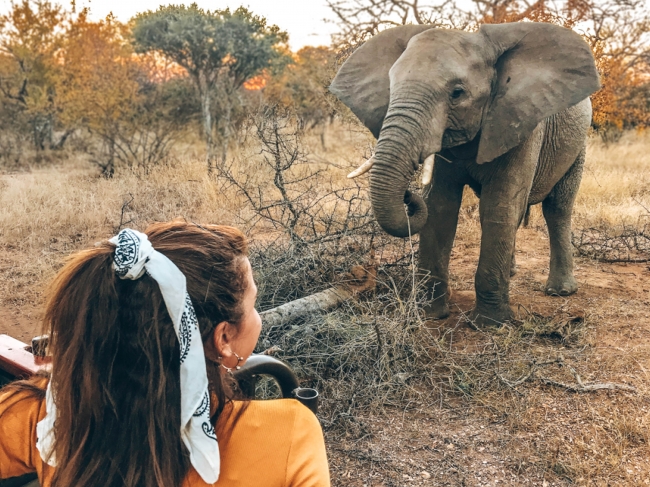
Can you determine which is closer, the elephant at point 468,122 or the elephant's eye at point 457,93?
the elephant at point 468,122

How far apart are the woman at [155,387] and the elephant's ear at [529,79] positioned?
309cm

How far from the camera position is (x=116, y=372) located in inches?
49.6

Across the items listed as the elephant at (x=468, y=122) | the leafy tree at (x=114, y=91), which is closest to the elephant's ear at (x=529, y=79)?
the elephant at (x=468, y=122)

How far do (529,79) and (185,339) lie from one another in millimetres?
3519

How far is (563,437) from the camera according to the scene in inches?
124

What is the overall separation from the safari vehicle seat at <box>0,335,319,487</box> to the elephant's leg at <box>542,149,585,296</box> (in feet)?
13.2

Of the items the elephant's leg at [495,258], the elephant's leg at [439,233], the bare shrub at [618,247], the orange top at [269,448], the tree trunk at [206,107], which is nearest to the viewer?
the orange top at [269,448]

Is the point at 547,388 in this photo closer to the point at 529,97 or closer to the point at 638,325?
the point at 638,325

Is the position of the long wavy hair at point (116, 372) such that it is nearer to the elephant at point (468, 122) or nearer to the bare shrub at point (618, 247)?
the elephant at point (468, 122)

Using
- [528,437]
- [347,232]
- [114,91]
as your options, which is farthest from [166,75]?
[528,437]

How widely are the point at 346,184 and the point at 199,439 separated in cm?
785

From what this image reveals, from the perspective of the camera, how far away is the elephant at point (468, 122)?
12.6 feet

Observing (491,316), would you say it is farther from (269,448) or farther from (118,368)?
(118,368)

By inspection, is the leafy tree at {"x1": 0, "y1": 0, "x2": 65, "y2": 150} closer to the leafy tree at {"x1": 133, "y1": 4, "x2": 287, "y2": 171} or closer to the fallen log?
Result: the leafy tree at {"x1": 133, "y1": 4, "x2": 287, "y2": 171}
